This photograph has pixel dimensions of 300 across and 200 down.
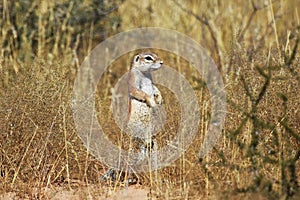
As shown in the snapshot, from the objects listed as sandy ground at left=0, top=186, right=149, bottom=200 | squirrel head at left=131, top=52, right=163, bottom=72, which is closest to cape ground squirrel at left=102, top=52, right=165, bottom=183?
squirrel head at left=131, top=52, right=163, bottom=72

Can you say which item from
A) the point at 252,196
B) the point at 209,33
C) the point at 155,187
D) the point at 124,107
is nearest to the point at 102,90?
the point at 124,107

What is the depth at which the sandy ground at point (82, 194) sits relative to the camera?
3.94 meters

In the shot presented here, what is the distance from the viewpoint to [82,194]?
392cm

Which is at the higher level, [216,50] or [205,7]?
[205,7]

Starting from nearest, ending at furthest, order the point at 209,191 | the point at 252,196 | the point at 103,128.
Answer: the point at 252,196
the point at 209,191
the point at 103,128

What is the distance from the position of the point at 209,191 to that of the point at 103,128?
163 cm

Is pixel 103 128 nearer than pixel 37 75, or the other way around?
pixel 37 75

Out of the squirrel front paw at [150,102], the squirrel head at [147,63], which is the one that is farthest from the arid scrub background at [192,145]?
the squirrel head at [147,63]

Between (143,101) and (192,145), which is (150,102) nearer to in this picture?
(143,101)

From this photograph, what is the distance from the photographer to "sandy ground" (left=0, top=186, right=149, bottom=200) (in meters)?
3.94

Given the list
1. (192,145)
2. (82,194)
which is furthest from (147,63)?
(82,194)

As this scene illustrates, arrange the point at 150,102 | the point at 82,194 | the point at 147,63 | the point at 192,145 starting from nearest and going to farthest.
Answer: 1. the point at 82,194
2. the point at 192,145
3. the point at 150,102
4. the point at 147,63

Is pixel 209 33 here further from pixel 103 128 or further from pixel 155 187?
pixel 155 187

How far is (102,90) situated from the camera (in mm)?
6699
